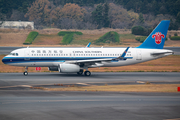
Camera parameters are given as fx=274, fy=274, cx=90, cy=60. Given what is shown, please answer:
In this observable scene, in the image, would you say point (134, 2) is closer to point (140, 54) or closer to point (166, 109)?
point (140, 54)

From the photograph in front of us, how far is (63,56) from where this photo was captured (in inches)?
1657

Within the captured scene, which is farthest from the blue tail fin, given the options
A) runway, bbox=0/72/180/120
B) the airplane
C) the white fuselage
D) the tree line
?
the tree line

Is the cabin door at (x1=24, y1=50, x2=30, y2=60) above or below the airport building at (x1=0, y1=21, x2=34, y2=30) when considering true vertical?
below

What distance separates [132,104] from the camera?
2111cm

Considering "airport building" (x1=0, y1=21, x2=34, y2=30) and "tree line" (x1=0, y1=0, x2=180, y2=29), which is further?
"tree line" (x1=0, y1=0, x2=180, y2=29)

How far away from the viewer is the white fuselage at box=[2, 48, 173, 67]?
41.2m

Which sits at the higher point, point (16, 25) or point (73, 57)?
point (16, 25)

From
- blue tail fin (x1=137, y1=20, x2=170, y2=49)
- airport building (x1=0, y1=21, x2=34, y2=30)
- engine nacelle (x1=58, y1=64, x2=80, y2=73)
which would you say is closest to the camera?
engine nacelle (x1=58, y1=64, x2=80, y2=73)

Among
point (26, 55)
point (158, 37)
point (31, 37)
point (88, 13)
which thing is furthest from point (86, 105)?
point (88, 13)

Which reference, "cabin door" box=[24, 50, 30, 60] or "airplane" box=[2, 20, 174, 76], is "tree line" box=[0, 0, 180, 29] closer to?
"airplane" box=[2, 20, 174, 76]

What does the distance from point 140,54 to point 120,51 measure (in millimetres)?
3317

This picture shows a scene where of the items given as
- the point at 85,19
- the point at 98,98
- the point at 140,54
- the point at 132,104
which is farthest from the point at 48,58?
the point at 85,19

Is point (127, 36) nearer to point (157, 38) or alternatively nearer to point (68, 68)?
point (157, 38)

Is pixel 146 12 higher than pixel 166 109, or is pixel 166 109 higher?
pixel 146 12
